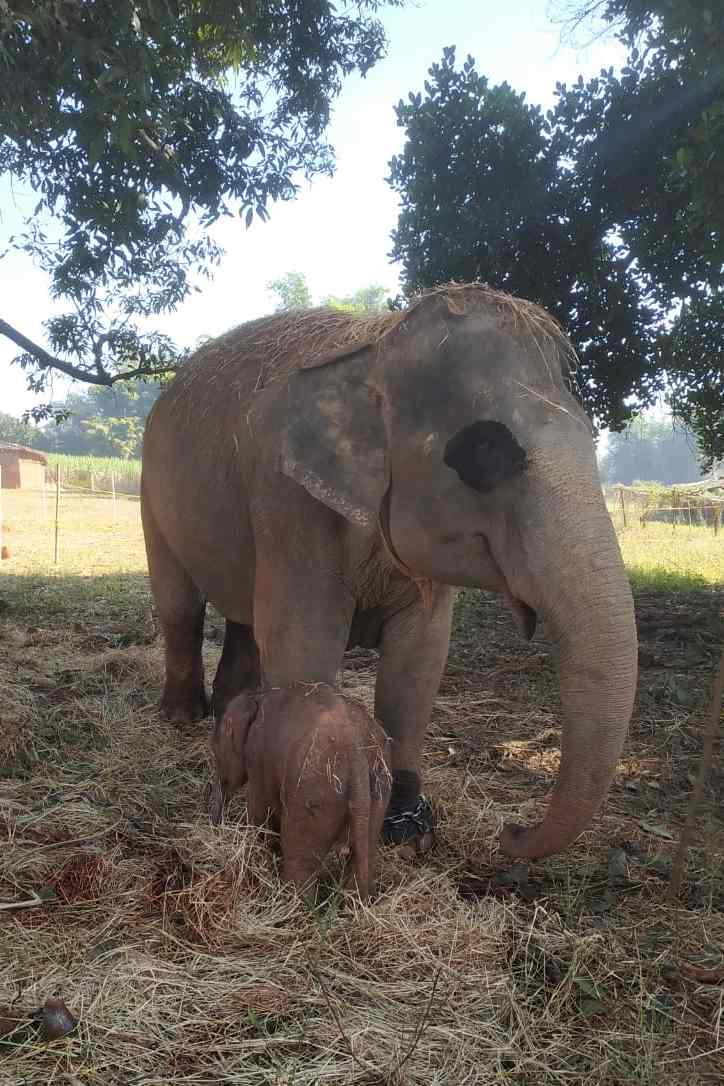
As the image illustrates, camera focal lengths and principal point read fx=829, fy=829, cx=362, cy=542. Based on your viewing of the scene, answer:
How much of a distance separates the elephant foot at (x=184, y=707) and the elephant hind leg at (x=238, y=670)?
94mm

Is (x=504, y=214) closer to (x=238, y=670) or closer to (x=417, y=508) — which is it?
(x=238, y=670)

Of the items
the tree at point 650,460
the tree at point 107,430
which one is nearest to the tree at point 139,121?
the tree at point 107,430

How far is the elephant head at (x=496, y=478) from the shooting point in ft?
8.38

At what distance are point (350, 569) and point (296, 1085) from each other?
187 centimetres

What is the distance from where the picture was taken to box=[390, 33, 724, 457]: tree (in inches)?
309

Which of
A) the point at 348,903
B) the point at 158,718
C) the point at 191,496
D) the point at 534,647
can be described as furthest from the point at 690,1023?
the point at 534,647

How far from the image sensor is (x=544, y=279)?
812 cm

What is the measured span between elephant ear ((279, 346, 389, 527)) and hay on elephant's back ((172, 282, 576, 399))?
127 mm

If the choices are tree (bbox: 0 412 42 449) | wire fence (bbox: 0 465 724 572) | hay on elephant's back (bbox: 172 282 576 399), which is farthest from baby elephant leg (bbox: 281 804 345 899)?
tree (bbox: 0 412 42 449)

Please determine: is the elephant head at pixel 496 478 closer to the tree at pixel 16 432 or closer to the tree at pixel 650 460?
the tree at pixel 16 432

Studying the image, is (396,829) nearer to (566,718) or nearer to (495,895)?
(495,895)

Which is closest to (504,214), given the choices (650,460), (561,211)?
(561,211)

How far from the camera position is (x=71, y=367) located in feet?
27.7

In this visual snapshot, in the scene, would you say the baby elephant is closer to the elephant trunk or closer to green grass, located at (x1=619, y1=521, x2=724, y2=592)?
the elephant trunk
